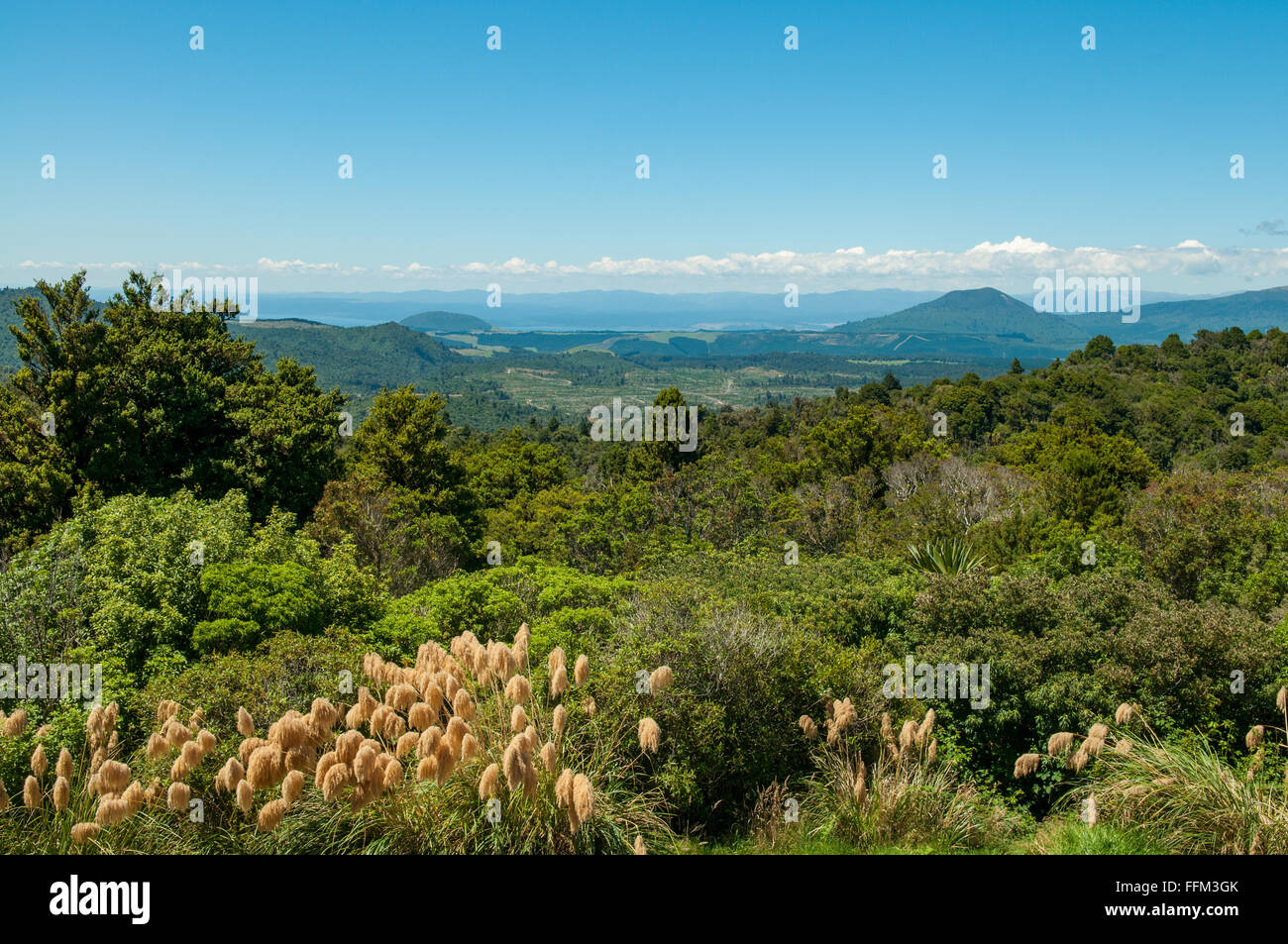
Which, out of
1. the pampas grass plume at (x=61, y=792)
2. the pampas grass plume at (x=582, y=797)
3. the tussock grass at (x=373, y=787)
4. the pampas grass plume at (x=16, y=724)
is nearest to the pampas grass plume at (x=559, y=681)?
the tussock grass at (x=373, y=787)

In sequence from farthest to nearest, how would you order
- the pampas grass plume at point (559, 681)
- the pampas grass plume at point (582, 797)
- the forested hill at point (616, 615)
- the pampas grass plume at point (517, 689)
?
the forested hill at point (616, 615)
the pampas grass plume at point (559, 681)
the pampas grass plume at point (517, 689)
the pampas grass plume at point (582, 797)

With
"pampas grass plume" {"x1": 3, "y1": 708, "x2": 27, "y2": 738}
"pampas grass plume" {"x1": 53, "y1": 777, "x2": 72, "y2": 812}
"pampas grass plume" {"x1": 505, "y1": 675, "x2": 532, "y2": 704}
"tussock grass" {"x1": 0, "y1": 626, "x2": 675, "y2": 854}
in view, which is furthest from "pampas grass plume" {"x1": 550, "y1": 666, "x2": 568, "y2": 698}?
"pampas grass plume" {"x1": 3, "y1": 708, "x2": 27, "y2": 738}

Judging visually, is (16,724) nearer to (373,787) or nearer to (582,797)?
(373,787)

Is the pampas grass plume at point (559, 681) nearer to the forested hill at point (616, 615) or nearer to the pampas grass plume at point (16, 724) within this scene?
the forested hill at point (616, 615)

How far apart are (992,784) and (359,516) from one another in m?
18.9

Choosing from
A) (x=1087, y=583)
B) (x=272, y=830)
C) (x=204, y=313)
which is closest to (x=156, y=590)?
(x=272, y=830)

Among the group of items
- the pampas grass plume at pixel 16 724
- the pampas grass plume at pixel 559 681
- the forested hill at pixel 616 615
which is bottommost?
the forested hill at pixel 616 615

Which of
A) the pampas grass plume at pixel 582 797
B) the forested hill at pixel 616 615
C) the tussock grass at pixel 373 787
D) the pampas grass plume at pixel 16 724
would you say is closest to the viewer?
the pampas grass plume at pixel 582 797

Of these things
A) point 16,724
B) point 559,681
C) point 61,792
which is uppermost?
point 559,681

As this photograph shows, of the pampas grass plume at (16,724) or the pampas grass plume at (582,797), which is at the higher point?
the pampas grass plume at (16,724)

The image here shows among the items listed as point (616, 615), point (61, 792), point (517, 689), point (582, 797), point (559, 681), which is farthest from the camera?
point (616, 615)

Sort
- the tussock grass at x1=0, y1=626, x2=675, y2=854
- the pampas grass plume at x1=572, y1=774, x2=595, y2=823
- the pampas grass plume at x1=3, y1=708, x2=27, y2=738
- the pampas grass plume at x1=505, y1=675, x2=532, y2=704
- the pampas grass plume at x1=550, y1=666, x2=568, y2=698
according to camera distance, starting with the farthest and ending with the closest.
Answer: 1. the pampas grass plume at x1=550, y1=666, x2=568, y2=698
2. the pampas grass plume at x1=505, y1=675, x2=532, y2=704
3. the pampas grass plume at x1=3, y1=708, x2=27, y2=738
4. the tussock grass at x1=0, y1=626, x2=675, y2=854
5. the pampas grass plume at x1=572, y1=774, x2=595, y2=823

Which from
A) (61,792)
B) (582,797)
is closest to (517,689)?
(582,797)

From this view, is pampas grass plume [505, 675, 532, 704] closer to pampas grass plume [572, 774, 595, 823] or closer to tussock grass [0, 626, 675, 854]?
tussock grass [0, 626, 675, 854]
